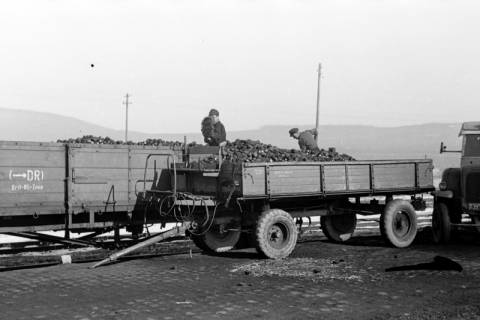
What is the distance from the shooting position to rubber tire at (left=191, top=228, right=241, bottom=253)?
11.9 metres

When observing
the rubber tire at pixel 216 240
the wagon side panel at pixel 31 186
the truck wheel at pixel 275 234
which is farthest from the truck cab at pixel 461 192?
the wagon side panel at pixel 31 186

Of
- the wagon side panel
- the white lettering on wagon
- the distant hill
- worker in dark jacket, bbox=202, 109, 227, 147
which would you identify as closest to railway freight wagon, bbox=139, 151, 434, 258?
worker in dark jacket, bbox=202, 109, 227, 147

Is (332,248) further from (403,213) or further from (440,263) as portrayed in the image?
(440,263)

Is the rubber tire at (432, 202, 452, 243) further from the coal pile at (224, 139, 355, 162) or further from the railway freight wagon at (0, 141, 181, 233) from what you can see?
the railway freight wagon at (0, 141, 181, 233)

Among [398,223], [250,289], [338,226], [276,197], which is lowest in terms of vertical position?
[250,289]

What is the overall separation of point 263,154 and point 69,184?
360 centimetres

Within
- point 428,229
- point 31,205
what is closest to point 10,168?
point 31,205

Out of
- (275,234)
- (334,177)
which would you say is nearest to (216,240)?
(275,234)

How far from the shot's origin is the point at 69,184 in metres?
10.2

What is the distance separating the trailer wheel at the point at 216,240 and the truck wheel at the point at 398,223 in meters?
3.04

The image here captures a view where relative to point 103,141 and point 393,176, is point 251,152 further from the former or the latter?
point 393,176

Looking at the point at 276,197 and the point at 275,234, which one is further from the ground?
the point at 276,197

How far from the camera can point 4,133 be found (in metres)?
154

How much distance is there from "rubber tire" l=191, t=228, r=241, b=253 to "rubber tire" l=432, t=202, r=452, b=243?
4373mm
